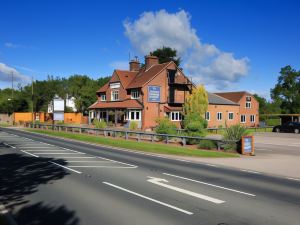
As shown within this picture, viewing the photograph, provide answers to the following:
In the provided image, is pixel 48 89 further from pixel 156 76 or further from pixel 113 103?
pixel 156 76

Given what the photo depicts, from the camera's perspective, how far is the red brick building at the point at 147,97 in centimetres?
5281

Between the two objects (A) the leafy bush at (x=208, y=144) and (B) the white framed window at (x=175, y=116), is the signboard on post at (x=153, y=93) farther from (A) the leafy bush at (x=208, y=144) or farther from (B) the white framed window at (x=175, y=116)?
(A) the leafy bush at (x=208, y=144)

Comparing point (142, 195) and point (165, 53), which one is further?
point (165, 53)

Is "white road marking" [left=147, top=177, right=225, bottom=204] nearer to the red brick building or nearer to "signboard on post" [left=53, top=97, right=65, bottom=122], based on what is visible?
the red brick building

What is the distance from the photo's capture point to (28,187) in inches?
478

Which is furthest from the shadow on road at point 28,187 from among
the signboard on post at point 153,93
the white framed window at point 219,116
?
the white framed window at point 219,116

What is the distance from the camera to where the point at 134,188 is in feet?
40.1

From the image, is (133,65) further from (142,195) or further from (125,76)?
(142,195)

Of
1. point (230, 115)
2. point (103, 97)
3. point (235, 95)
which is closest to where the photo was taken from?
point (103, 97)

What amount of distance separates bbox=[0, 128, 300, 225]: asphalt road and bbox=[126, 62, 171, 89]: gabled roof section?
36.0 m

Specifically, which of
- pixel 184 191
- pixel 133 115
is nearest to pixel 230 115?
pixel 133 115

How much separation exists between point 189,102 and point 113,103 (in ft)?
44.7

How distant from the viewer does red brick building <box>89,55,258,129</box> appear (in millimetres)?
52812

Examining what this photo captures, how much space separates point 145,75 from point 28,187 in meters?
45.1
